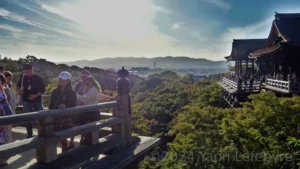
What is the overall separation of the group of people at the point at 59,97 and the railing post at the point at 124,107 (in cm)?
42

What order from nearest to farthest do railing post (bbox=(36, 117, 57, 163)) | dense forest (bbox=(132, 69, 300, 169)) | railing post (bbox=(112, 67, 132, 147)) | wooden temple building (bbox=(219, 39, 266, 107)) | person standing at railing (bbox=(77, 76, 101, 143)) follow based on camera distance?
railing post (bbox=(36, 117, 57, 163)), dense forest (bbox=(132, 69, 300, 169)), person standing at railing (bbox=(77, 76, 101, 143)), railing post (bbox=(112, 67, 132, 147)), wooden temple building (bbox=(219, 39, 266, 107))

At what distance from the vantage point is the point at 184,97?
33906 mm

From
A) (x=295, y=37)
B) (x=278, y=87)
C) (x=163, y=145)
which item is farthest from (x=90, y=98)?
(x=163, y=145)

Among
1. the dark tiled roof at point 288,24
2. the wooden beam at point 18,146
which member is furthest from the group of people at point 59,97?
the dark tiled roof at point 288,24

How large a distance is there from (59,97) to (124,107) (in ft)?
4.36

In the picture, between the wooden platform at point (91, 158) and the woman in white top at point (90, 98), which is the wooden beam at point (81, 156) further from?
the woman in white top at point (90, 98)

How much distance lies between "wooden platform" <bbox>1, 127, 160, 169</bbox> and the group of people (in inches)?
12.3

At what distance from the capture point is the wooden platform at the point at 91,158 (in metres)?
3.38

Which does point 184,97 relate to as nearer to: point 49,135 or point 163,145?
point 163,145

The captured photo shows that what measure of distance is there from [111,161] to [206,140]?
8.21 feet

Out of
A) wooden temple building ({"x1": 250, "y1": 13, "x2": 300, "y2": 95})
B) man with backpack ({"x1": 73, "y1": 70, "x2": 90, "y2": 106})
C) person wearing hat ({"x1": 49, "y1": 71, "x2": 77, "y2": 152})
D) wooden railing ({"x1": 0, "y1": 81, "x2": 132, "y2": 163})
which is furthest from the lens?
wooden temple building ({"x1": 250, "y1": 13, "x2": 300, "y2": 95})

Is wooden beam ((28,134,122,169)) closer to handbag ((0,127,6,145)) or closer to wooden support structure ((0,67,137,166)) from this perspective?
wooden support structure ((0,67,137,166))

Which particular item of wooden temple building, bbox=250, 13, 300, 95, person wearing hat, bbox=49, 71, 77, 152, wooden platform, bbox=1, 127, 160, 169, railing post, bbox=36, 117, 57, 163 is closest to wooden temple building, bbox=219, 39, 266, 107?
wooden temple building, bbox=250, 13, 300, 95

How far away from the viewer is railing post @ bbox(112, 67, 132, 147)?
480cm
